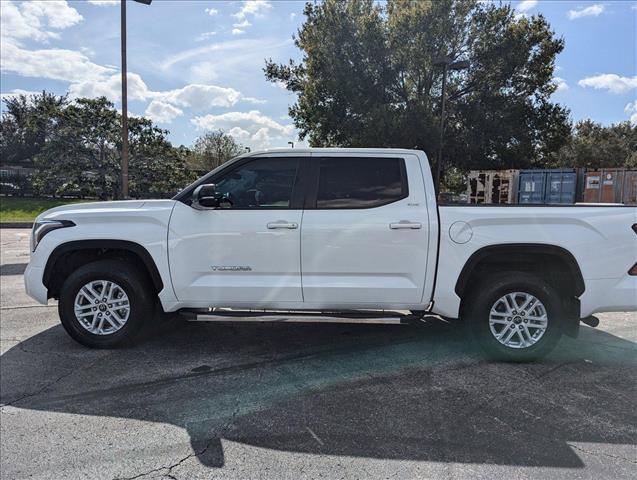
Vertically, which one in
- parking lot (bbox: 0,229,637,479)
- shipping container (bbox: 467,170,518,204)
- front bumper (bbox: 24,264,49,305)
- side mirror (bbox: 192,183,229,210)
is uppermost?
shipping container (bbox: 467,170,518,204)

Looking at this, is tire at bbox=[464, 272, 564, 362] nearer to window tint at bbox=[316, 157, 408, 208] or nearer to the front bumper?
window tint at bbox=[316, 157, 408, 208]

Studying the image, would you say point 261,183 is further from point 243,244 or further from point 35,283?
point 35,283

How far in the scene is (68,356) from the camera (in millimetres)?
4477

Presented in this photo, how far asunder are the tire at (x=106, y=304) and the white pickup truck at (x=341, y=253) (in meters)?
0.01

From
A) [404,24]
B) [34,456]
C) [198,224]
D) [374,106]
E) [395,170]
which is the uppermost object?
[404,24]

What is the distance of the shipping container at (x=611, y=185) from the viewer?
2045 centimetres

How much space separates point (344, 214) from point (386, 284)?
73cm

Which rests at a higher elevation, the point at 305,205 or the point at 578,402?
the point at 305,205

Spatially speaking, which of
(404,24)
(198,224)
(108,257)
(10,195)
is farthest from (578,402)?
(10,195)

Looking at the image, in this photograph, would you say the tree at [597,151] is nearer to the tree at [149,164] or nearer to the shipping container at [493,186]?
the shipping container at [493,186]

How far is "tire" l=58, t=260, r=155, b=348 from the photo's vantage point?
14.5 ft

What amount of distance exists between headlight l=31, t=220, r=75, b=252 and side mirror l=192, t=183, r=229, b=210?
1.27 meters

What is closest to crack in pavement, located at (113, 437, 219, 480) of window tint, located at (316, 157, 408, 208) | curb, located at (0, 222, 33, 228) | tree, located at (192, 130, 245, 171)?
window tint, located at (316, 157, 408, 208)

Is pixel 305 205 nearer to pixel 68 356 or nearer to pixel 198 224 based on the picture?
pixel 198 224
